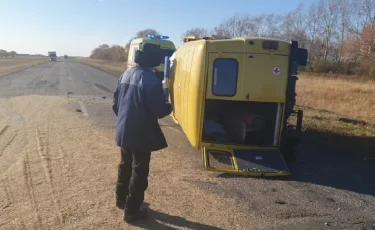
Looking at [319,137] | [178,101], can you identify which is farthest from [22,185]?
[319,137]

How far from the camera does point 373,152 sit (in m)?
8.65

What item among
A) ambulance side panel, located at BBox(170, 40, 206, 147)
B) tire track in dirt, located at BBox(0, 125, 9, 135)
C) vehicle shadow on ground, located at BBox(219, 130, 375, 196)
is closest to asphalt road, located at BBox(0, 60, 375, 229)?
Answer: vehicle shadow on ground, located at BBox(219, 130, 375, 196)

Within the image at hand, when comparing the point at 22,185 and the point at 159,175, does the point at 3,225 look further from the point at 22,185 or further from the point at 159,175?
the point at 159,175

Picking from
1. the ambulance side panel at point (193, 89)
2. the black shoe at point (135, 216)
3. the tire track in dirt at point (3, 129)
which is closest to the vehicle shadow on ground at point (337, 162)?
the ambulance side panel at point (193, 89)

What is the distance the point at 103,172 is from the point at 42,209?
1623 millimetres

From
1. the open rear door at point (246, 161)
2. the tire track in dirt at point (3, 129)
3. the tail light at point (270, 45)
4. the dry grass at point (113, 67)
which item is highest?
the tail light at point (270, 45)

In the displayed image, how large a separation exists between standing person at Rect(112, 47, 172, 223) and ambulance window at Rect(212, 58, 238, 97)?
8.10 ft

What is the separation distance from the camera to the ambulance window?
6925 millimetres

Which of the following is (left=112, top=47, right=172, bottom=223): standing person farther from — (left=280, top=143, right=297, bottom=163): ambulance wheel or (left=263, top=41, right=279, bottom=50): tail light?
(left=280, top=143, right=297, bottom=163): ambulance wheel

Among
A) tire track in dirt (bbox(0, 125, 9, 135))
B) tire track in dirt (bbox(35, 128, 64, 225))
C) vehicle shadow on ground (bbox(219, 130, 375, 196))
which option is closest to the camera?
tire track in dirt (bbox(35, 128, 64, 225))

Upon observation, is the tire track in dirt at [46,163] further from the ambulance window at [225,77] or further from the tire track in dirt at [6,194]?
the ambulance window at [225,77]

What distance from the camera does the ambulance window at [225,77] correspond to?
693cm

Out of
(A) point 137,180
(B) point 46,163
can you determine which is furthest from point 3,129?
(A) point 137,180

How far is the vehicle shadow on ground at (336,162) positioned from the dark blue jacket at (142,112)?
2235 millimetres
